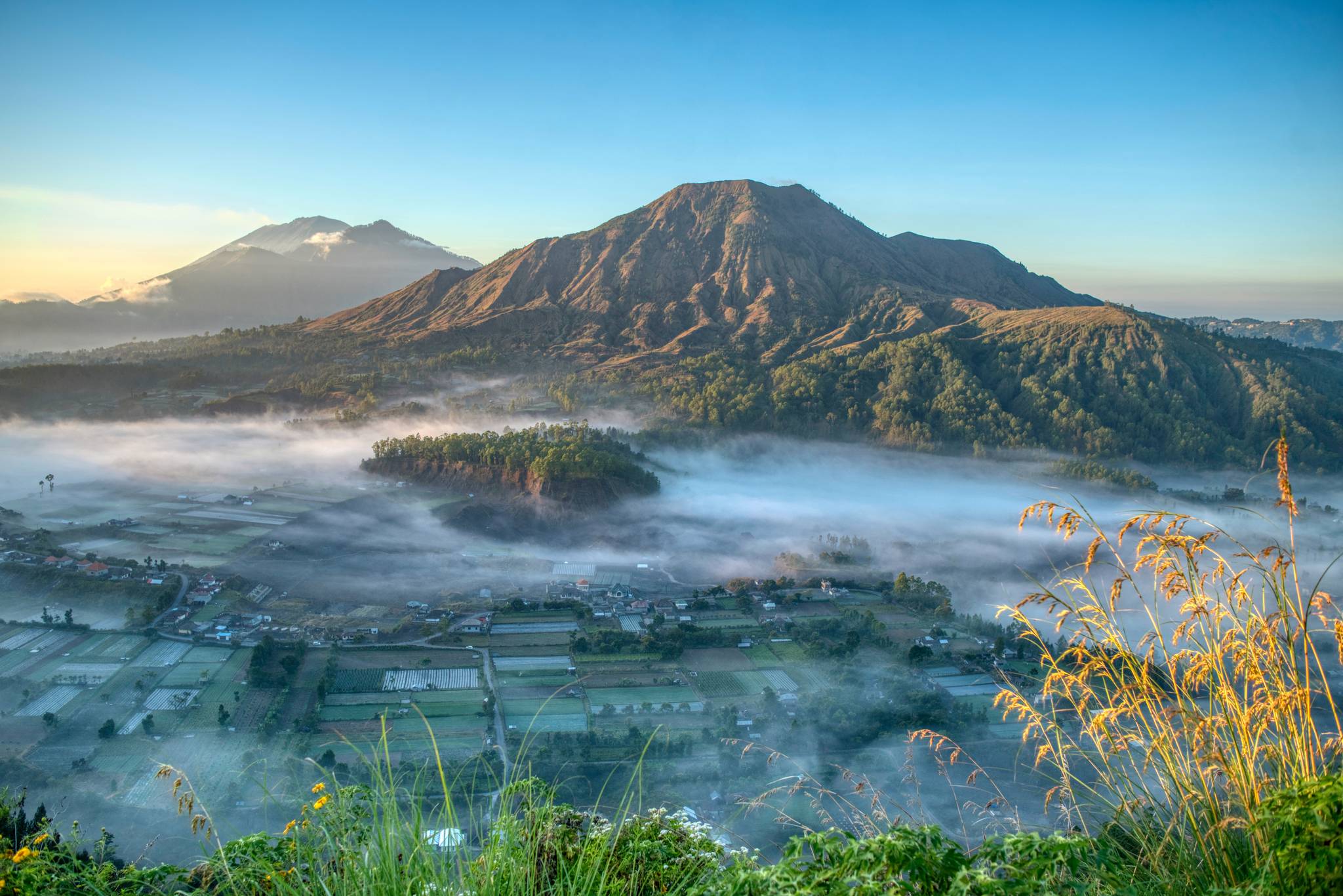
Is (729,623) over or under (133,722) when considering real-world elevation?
under

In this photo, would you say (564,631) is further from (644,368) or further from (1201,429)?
(1201,429)

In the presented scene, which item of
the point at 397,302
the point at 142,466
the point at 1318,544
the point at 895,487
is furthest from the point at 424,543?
the point at 397,302

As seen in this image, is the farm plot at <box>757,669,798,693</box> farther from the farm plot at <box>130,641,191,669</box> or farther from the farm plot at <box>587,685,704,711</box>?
the farm plot at <box>130,641,191,669</box>

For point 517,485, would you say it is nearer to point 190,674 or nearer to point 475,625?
point 475,625

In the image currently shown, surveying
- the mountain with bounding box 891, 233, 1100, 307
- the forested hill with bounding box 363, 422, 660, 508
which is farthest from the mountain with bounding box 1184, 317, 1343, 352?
the forested hill with bounding box 363, 422, 660, 508

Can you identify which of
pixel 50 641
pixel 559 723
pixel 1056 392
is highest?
pixel 1056 392

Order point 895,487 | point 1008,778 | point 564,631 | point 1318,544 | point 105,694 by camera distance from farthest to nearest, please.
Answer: point 895,487, point 1318,544, point 564,631, point 105,694, point 1008,778

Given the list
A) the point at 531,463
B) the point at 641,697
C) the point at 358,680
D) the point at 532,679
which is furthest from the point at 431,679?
the point at 531,463

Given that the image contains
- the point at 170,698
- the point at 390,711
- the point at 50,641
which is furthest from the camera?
the point at 50,641

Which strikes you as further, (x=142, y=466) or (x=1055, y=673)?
(x=142, y=466)
